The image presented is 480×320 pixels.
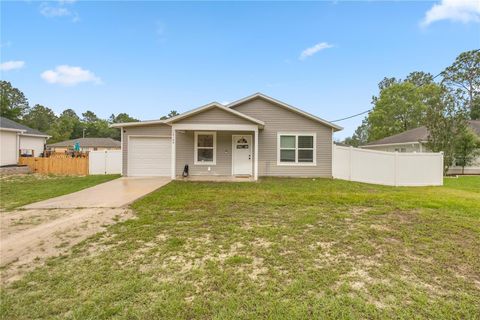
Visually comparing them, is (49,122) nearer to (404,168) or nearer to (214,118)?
(214,118)

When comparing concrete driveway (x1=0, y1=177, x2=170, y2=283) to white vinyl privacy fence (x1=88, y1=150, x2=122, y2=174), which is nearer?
concrete driveway (x1=0, y1=177, x2=170, y2=283)

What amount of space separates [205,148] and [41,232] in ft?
28.8

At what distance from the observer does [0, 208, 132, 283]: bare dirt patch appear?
133 inches

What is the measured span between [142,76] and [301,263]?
1911 cm

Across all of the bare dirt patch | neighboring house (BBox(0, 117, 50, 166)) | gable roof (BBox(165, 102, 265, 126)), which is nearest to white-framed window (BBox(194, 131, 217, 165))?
gable roof (BBox(165, 102, 265, 126))

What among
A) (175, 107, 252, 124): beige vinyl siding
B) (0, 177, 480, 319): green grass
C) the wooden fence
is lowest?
(0, 177, 480, 319): green grass

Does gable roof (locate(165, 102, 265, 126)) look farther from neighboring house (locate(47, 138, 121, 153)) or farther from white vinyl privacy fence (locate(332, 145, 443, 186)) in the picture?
neighboring house (locate(47, 138, 121, 153))

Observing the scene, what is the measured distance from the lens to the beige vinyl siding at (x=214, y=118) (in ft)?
37.6

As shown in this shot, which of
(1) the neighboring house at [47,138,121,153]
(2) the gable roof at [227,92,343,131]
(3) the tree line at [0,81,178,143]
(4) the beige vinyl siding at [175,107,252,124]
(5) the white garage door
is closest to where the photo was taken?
(4) the beige vinyl siding at [175,107,252,124]

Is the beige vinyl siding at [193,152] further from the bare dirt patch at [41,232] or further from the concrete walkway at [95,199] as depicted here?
the bare dirt patch at [41,232]

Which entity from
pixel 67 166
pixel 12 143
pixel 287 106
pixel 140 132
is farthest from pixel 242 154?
pixel 12 143

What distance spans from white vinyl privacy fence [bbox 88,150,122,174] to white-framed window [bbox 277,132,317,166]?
9.44m

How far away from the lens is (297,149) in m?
13.2

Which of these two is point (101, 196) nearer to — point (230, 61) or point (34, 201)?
point (34, 201)
